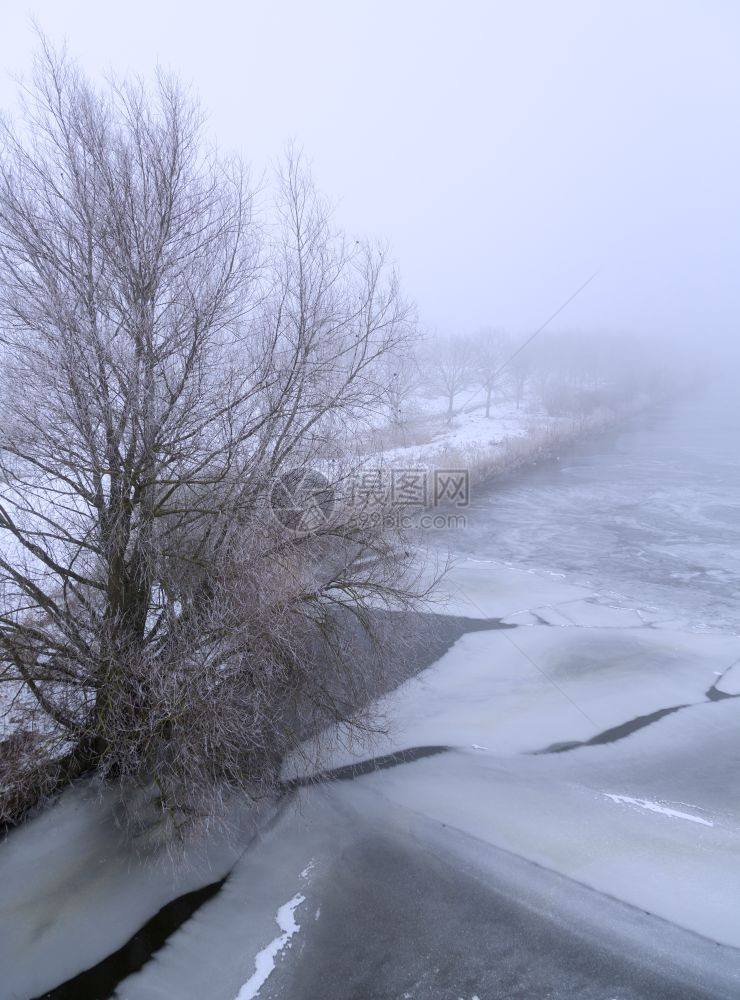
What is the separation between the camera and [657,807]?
668 cm

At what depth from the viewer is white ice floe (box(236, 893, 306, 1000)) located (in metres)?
5.00

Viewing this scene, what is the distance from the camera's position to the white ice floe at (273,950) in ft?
16.4

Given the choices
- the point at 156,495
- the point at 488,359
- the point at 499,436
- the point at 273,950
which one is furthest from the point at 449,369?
the point at 273,950

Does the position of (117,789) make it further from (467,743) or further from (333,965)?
(467,743)

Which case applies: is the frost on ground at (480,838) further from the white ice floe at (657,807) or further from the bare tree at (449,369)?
the bare tree at (449,369)

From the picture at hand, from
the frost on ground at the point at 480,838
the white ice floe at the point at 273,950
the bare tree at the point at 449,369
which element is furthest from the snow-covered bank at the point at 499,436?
the white ice floe at the point at 273,950

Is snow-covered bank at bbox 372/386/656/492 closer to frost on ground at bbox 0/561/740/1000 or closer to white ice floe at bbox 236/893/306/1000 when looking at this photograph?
frost on ground at bbox 0/561/740/1000

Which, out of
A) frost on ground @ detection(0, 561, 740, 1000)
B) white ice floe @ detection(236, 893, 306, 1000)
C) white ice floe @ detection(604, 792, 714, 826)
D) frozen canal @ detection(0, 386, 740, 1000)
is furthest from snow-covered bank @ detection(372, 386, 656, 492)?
white ice floe @ detection(236, 893, 306, 1000)

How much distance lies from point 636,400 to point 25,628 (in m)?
38.1

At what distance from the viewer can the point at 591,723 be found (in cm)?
816

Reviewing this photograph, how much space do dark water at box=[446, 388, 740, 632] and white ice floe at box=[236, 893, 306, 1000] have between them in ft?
25.1

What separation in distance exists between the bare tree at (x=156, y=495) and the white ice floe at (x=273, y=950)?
1.07m

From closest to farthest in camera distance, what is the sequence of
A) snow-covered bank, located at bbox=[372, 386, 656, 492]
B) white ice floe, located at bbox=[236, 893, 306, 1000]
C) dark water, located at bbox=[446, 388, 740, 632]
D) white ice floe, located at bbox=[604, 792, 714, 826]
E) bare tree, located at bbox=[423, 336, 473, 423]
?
white ice floe, located at bbox=[236, 893, 306, 1000] → white ice floe, located at bbox=[604, 792, 714, 826] → dark water, located at bbox=[446, 388, 740, 632] → snow-covered bank, located at bbox=[372, 386, 656, 492] → bare tree, located at bbox=[423, 336, 473, 423]

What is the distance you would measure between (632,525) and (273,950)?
13.2 meters
